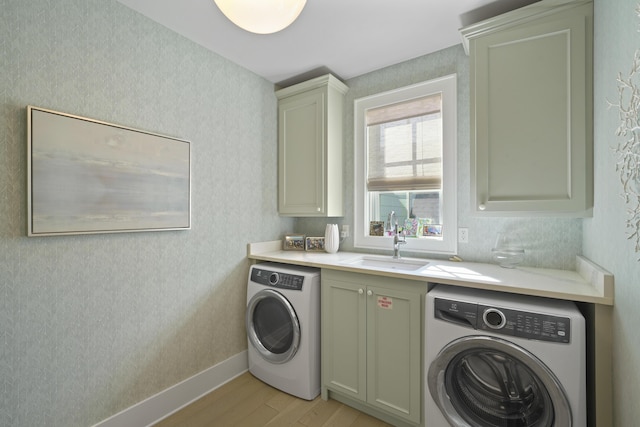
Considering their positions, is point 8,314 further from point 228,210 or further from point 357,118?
point 357,118

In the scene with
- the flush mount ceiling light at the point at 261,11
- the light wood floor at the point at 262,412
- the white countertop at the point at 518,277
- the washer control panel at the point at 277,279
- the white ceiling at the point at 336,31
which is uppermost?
the white ceiling at the point at 336,31

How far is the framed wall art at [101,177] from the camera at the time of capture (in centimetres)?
137

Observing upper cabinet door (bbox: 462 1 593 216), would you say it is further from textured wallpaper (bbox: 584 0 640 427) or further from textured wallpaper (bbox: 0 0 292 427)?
textured wallpaper (bbox: 0 0 292 427)

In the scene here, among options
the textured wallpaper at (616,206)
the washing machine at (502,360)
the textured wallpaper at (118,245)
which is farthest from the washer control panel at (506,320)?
the textured wallpaper at (118,245)

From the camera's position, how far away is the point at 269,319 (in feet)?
7.31

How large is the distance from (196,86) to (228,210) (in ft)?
3.04

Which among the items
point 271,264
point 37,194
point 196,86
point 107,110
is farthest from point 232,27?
point 271,264

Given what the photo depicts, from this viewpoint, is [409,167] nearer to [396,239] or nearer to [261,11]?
[396,239]

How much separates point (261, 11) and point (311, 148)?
1.57 metres

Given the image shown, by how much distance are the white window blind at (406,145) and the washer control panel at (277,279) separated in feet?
3.44

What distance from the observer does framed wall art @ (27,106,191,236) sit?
4.50 feet

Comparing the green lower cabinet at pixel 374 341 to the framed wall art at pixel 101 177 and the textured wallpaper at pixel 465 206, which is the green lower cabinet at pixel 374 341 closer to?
the textured wallpaper at pixel 465 206

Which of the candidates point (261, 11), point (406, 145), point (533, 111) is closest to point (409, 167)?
point (406, 145)

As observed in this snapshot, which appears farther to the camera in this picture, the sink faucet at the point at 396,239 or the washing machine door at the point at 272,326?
the sink faucet at the point at 396,239
